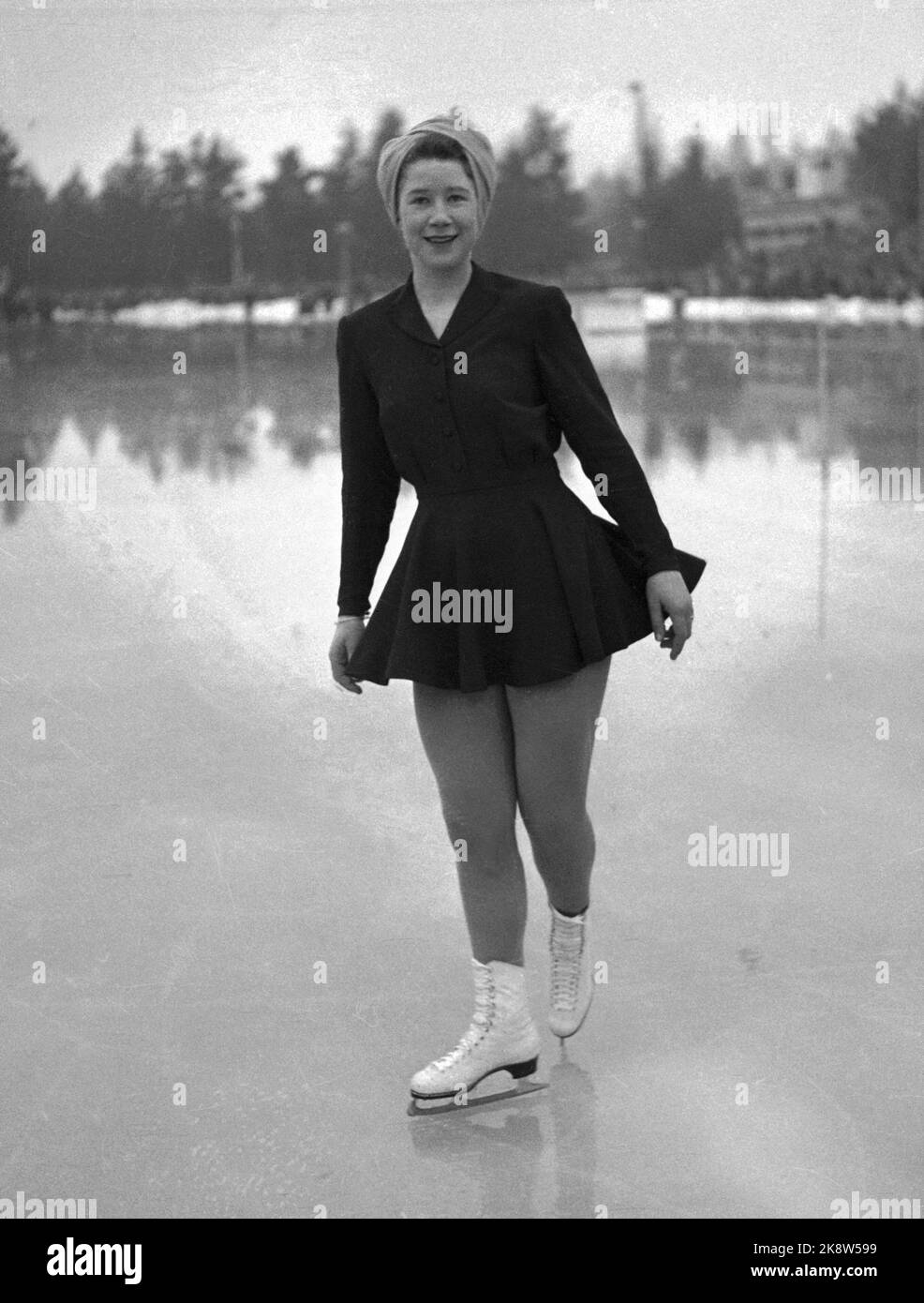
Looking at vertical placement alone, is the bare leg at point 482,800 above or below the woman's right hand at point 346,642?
below

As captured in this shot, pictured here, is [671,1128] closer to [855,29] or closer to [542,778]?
[542,778]

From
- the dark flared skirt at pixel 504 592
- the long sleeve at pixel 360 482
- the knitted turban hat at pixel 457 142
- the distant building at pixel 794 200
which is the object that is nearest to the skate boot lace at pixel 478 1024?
the dark flared skirt at pixel 504 592

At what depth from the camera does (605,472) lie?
2324mm

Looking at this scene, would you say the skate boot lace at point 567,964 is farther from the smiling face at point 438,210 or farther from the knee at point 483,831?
the smiling face at point 438,210

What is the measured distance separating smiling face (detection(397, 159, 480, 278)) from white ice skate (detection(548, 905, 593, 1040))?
36.1 inches

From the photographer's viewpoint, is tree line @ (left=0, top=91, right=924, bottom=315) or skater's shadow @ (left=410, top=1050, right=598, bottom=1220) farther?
tree line @ (left=0, top=91, right=924, bottom=315)

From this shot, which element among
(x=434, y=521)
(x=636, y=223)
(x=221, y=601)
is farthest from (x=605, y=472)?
(x=636, y=223)

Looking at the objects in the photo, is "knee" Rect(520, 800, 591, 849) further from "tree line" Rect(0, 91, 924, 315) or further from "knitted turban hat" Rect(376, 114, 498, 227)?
"tree line" Rect(0, 91, 924, 315)

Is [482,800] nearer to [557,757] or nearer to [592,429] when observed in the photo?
[557,757]

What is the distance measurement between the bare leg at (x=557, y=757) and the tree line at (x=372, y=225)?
338 inches

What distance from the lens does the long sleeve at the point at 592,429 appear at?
7.48ft

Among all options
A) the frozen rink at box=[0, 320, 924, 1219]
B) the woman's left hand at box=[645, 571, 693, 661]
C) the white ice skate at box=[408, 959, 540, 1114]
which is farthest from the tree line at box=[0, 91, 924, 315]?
the white ice skate at box=[408, 959, 540, 1114]

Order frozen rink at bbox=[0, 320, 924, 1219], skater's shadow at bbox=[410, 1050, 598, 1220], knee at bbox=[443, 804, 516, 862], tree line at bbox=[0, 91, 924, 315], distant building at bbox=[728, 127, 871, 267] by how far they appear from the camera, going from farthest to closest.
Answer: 1. distant building at bbox=[728, 127, 871, 267]
2. tree line at bbox=[0, 91, 924, 315]
3. knee at bbox=[443, 804, 516, 862]
4. frozen rink at bbox=[0, 320, 924, 1219]
5. skater's shadow at bbox=[410, 1050, 598, 1220]

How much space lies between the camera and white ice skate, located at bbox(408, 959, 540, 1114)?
7.87 feet
